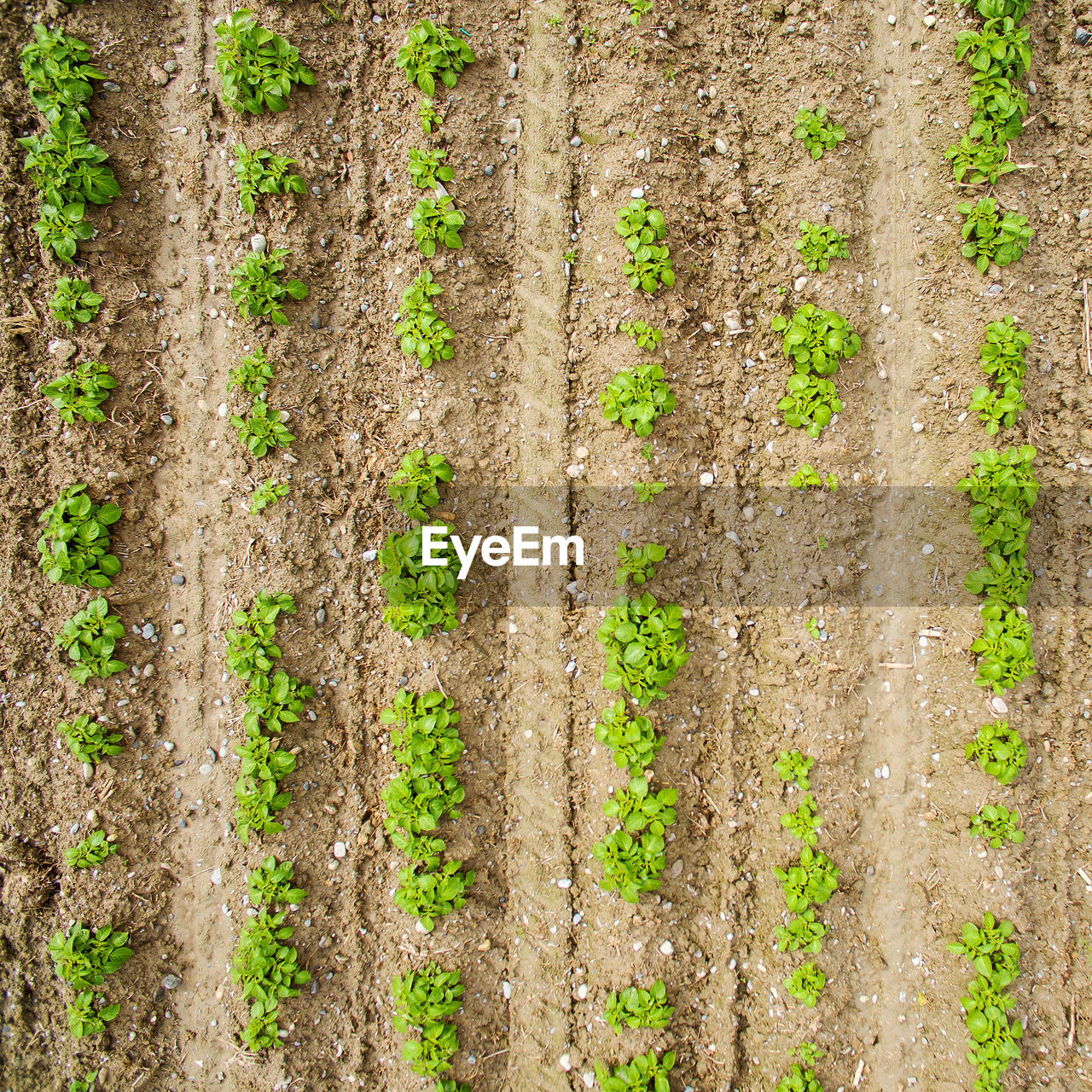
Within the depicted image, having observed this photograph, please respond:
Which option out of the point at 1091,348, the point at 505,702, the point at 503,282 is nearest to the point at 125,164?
the point at 503,282

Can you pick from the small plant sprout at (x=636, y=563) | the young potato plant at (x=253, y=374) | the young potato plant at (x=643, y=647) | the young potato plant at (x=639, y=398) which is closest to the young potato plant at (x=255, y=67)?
the young potato plant at (x=253, y=374)

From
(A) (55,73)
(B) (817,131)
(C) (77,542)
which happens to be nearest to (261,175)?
(A) (55,73)

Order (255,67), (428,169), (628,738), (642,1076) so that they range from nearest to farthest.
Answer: (642,1076) < (628,738) < (255,67) < (428,169)

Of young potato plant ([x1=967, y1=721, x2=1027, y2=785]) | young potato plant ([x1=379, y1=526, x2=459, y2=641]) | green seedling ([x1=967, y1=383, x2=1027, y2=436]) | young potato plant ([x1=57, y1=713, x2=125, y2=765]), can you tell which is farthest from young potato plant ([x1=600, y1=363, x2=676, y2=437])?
young potato plant ([x1=57, y1=713, x2=125, y2=765])

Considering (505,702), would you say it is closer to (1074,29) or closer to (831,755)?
(831,755)

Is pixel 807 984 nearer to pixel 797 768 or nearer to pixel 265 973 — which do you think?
pixel 797 768

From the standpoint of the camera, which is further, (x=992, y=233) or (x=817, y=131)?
(x=817, y=131)

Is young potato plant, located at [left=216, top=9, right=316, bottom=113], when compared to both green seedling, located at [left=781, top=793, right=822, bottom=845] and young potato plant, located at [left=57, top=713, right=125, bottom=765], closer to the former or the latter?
young potato plant, located at [left=57, top=713, right=125, bottom=765]

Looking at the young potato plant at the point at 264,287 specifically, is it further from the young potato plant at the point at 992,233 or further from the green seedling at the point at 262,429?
the young potato plant at the point at 992,233
